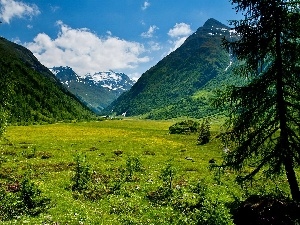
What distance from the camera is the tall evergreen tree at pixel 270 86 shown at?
1788 centimetres

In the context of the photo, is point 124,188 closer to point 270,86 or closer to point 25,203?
point 25,203

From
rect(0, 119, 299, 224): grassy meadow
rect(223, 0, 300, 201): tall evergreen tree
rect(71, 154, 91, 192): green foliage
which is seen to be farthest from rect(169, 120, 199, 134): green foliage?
rect(223, 0, 300, 201): tall evergreen tree

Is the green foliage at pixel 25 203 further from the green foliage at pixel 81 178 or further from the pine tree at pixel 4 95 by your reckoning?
the pine tree at pixel 4 95

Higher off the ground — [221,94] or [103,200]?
[221,94]

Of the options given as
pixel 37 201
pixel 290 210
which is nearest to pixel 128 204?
pixel 37 201

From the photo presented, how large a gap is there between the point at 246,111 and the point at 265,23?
521 cm

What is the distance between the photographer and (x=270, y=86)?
63.1 ft

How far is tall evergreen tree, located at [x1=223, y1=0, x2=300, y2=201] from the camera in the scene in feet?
58.6

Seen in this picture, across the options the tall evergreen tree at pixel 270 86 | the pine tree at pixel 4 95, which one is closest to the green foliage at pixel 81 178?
the pine tree at pixel 4 95

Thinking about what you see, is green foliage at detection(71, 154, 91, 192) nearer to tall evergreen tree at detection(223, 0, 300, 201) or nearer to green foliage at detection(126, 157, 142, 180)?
green foliage at detection(126, 157, 142, 180)

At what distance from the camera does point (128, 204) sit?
20578 mm

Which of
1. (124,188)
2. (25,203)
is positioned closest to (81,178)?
(124,188)

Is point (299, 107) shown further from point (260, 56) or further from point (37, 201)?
point (37, 201)

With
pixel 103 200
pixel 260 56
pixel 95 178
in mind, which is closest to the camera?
pixel 260 56
